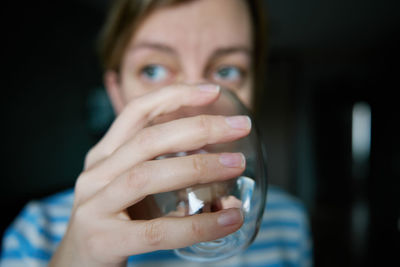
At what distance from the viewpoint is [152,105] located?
26cm

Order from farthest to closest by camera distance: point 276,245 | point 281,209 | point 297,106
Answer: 1. point 297,106
2. point 281,209
3. point 276,245

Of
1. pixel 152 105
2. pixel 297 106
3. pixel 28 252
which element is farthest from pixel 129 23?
pixel 297 106

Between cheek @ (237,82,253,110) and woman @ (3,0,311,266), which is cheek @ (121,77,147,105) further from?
cheek @ (237,82,253,110)

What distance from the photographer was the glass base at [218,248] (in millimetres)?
248

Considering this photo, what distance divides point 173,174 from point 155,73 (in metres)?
0.38

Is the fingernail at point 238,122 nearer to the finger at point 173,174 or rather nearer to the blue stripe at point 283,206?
the finger at point 173,174

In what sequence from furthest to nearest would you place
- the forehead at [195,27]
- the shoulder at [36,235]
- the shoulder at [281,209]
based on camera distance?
1. the shoulder at [281,209]
2. the shoulder at [36,235]
3. the forehead at [195,27]

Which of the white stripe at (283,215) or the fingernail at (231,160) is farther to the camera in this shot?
the white stripe at (283,215)

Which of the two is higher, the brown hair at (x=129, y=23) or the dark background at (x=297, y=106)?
the brown hair at (x=129, y=23)

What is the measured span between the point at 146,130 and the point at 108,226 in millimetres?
100

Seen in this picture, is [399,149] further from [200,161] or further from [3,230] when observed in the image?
[3,230]

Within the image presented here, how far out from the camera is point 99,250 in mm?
248

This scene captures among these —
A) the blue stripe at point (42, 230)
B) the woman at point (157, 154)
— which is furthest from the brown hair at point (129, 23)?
the blue stripe at point (42, 230)

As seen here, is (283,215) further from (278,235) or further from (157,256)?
(157,256)
